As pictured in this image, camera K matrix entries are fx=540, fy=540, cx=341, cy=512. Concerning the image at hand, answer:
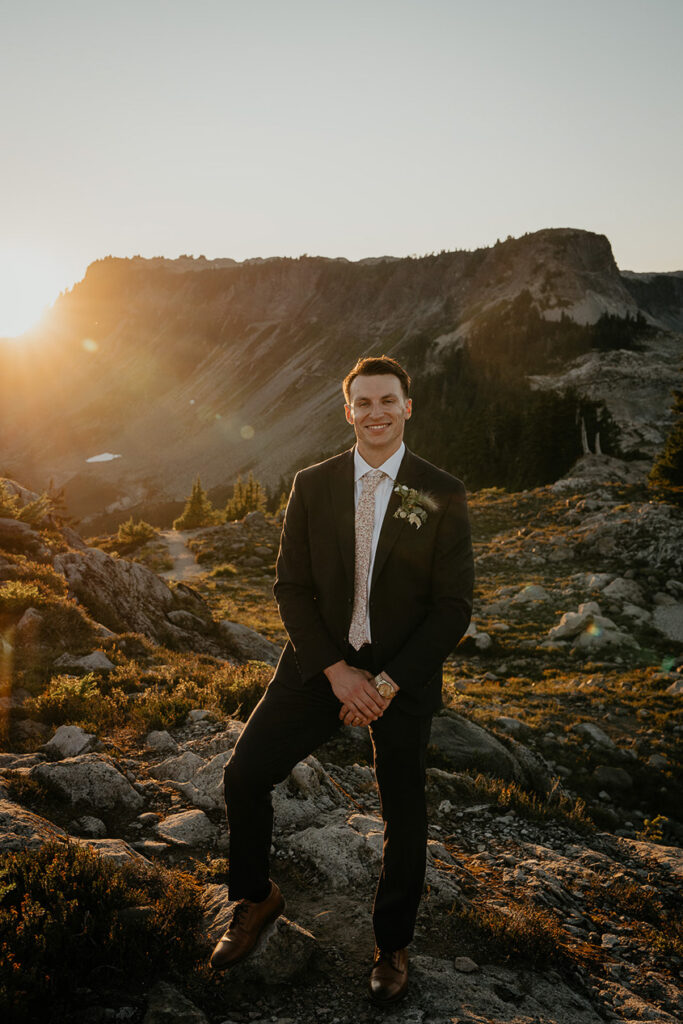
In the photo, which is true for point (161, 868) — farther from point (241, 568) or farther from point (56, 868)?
point (241, 568)

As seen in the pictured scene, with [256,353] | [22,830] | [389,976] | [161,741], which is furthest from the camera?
[256,353]

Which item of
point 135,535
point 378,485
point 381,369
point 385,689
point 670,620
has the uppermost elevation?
point 381,369

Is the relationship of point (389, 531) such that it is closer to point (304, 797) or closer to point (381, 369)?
point (381, 369)

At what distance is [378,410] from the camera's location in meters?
3.38

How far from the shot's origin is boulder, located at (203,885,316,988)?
3027 mm

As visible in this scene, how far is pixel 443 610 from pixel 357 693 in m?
0.71

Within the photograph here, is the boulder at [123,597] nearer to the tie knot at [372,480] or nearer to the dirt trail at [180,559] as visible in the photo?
the tie knot at [372,480]

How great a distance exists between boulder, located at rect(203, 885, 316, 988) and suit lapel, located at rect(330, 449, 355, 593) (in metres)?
2.07

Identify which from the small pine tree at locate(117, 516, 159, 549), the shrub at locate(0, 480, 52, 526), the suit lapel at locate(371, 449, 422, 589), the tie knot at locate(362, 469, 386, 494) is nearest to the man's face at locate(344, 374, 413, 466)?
the tie knot at locate(362, 469, 386, 494)

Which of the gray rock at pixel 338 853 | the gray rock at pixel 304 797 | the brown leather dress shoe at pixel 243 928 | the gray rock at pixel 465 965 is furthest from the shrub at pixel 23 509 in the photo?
the gray rock at pixel 465 965

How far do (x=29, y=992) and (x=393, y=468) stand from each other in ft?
10.5

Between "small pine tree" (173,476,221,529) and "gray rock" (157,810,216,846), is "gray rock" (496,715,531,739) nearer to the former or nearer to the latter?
"gray rock" (157,810,216,846)

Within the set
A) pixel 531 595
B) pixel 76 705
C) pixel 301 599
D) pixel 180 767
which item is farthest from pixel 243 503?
pixel 301 599

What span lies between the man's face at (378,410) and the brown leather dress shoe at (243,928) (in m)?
2.84
